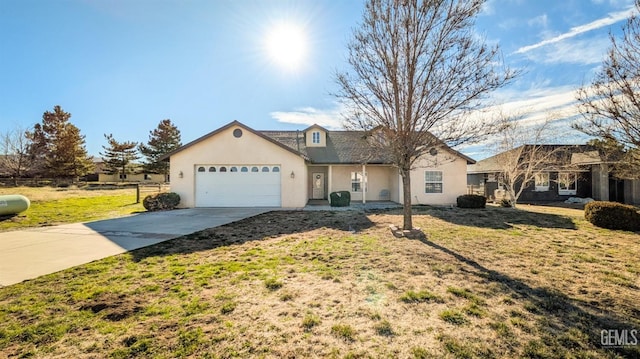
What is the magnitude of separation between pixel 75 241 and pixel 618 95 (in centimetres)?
1466

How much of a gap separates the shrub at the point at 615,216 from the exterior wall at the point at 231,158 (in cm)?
1279

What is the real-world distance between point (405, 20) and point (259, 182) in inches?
452

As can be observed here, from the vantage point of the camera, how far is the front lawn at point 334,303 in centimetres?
290

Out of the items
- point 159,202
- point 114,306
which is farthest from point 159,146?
point 114,306

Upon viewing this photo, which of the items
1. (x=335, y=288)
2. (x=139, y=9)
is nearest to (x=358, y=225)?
(x=335, y=288)

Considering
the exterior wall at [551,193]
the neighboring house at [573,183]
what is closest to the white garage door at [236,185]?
the neighboring house at [573,183]

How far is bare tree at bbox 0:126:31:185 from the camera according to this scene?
38812mm

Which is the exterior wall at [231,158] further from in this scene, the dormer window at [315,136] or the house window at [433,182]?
the house window at [433,182]

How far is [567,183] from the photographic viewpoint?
66.1ft

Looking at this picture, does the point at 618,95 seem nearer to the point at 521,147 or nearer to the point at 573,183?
the point at 521,147

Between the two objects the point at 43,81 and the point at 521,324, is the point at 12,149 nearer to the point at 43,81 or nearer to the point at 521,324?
the point at 43,81

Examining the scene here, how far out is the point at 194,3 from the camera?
10297 millimetres

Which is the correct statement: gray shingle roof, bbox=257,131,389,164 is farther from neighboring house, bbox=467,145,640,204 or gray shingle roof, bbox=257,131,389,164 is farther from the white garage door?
neighboring house, bbox=467,145,640,204

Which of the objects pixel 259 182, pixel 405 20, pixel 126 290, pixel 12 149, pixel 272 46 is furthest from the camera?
pixel 12 149
